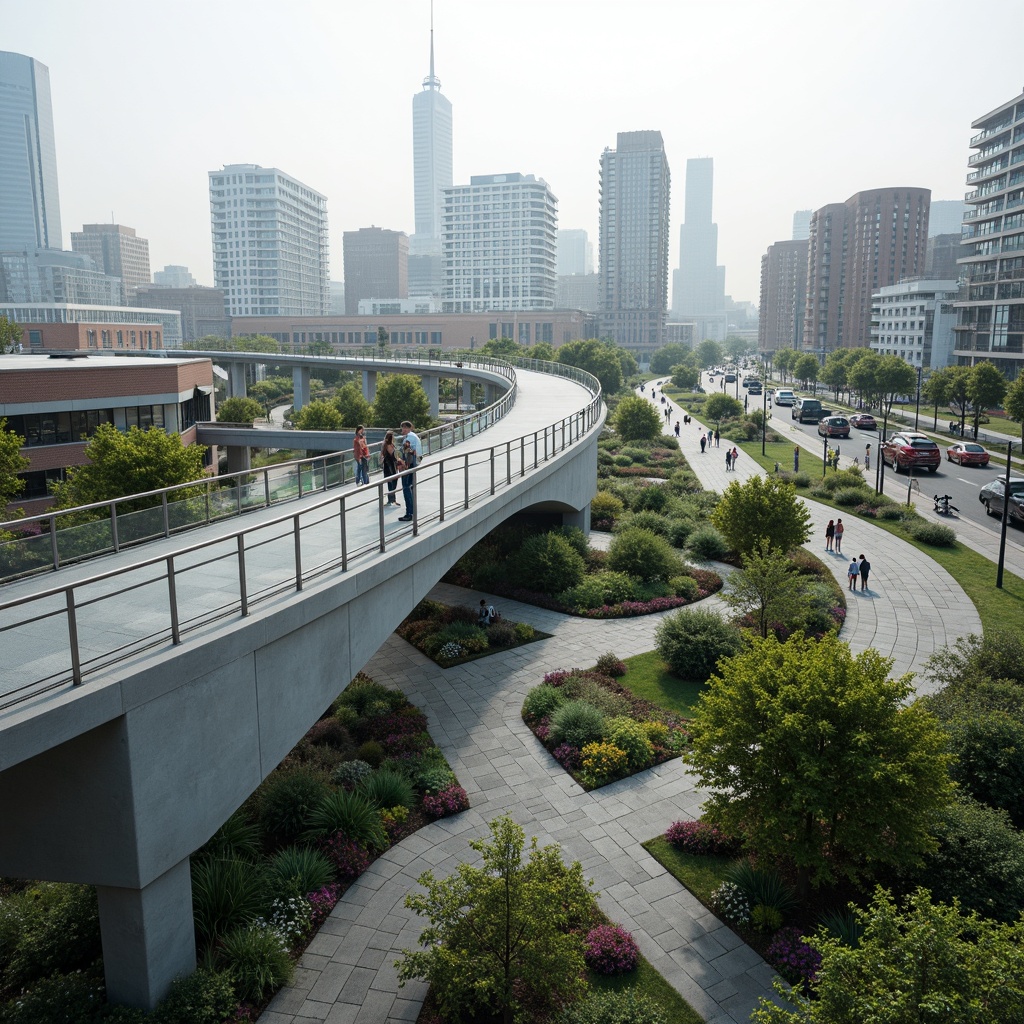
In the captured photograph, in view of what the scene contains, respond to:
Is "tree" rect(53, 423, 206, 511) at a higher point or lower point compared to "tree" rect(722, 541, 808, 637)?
higher

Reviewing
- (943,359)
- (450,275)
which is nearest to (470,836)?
(943,359)

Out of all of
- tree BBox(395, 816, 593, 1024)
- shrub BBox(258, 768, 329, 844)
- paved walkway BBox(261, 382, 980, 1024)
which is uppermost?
tree BBox(395, 816, 593, 1024)

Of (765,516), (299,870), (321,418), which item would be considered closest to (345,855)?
(299,870)

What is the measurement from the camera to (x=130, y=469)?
71.1 ft

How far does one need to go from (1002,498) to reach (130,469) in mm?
30564

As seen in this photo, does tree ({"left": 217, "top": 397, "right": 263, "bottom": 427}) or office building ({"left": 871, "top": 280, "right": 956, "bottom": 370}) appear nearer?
tree ({"left": 217, "top": 397, "right": 263, "bottom": 427})

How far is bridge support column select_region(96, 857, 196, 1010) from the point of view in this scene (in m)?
8.10

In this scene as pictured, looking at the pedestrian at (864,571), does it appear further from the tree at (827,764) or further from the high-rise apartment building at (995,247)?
the high-rise apartment building at (995,247)

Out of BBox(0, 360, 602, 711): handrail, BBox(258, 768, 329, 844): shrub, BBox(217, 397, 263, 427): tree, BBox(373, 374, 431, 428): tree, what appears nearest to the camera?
BBox(0, 360, 602, 711): handrail

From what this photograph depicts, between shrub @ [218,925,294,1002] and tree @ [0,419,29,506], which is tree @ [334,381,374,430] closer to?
tree @ [0,419,29,506]

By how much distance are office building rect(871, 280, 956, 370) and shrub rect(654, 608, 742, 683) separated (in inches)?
3724

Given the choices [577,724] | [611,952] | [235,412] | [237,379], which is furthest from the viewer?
[237,379]

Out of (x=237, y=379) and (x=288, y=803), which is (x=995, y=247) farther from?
(x=288, y=803)

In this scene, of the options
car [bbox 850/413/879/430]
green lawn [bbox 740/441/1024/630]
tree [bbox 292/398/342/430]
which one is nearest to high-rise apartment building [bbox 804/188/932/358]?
car [bbox 850/413/879/430]
